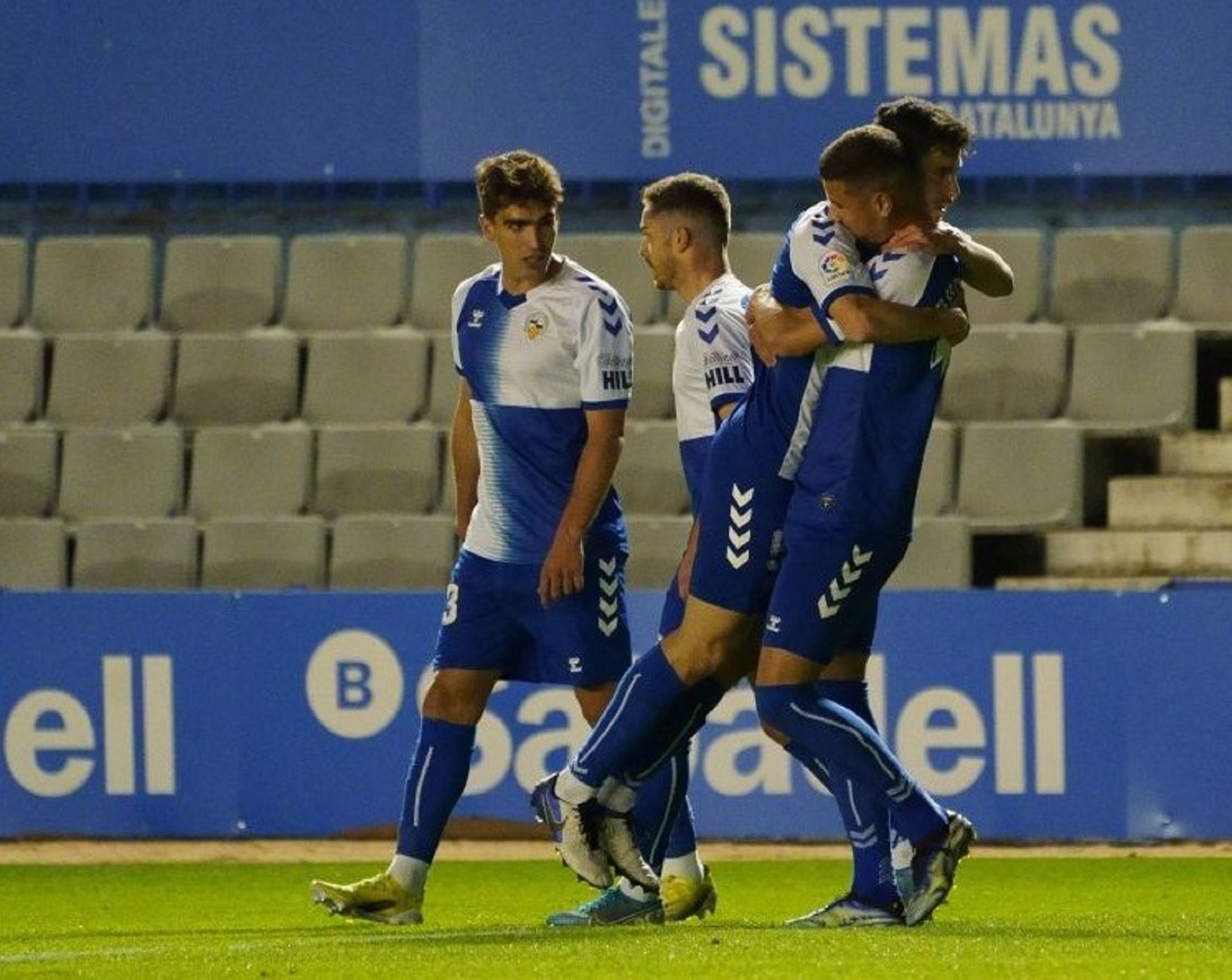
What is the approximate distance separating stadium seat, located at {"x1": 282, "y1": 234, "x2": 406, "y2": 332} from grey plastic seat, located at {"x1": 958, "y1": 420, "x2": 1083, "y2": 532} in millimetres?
2977

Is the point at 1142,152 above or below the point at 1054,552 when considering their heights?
above

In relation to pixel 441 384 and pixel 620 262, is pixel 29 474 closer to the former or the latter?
pixel 441 384

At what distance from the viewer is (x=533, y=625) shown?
6.75 metres

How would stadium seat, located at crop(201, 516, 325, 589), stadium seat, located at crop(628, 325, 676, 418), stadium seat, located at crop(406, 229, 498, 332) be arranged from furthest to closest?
1. stadium seat, located at crop(406, 229, 498, 332)
2. stadium seat, located at crop(628, 325, 676, 418)
3. stadium seat, located at crop(201, 516, 325, 589)

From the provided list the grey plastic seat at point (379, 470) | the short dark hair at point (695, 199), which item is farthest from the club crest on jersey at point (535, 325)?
the grey plastic seat at point (379, 470)

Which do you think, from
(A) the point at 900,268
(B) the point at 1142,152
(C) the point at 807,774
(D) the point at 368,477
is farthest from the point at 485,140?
(A) the point at 900,268

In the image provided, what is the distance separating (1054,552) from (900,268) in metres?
6.16

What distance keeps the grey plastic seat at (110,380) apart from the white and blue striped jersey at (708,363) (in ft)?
21.9

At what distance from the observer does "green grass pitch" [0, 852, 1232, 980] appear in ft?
17.2

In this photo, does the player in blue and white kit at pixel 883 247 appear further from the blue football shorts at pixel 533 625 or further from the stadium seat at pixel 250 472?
the stadium seat at pixel 250 472

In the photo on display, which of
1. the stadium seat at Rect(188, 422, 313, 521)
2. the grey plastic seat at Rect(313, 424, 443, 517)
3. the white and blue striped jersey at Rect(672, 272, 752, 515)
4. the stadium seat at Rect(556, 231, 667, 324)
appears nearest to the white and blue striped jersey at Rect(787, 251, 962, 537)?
the white and blue striped jersey at Rect(672, 272, 752, 515)

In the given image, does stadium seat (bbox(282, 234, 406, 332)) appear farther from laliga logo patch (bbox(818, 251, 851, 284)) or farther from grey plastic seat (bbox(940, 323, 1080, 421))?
laliga logo patch (bbox(818, 251, 851, 284))

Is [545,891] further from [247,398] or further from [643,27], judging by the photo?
[643,27]

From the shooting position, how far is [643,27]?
1303 centimetres
